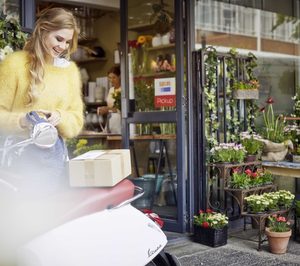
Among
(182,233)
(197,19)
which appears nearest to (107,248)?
(182,233)

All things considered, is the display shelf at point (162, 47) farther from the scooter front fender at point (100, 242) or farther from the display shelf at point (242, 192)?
the scooter front fender at point (100, 242)

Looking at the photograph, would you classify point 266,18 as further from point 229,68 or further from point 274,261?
point 274,261

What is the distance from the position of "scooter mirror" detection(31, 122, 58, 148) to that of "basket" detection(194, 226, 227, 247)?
2.46 metres

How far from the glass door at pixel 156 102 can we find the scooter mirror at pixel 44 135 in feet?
8.26

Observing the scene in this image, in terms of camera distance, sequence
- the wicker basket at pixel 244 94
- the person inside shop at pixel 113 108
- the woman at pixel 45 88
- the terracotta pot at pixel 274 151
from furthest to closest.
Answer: the person inside shop at pixel 113 108
the terracotta pot at pixel 274 151
the wicker basket at pixel 244 94
the woman at pixel 45 88

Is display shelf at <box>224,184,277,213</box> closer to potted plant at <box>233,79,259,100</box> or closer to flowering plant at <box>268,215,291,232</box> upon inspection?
flowering plant at <box>268,215,291,232</box>

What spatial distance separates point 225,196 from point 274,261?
3.44 feet

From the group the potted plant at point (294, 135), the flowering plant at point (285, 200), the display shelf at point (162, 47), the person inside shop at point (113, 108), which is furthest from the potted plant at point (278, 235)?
the person inside shop at point (113, 108)

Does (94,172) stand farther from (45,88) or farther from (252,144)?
(252,144)

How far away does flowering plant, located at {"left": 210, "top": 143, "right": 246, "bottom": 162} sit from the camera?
4945mm

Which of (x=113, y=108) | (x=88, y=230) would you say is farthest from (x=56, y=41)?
(x=113, y=108)

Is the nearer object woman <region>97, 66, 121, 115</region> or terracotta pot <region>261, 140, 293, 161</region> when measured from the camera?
terracotta pot <region>261, 140, 293, 161</region>

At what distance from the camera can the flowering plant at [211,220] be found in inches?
182

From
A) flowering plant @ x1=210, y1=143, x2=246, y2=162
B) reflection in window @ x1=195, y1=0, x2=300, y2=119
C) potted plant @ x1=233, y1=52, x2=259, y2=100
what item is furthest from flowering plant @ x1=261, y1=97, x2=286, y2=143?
flowering plant @ x1=210, y1=143, x2=246, y2=162
